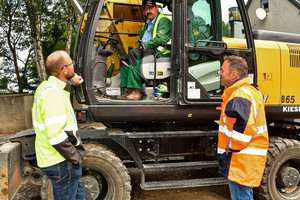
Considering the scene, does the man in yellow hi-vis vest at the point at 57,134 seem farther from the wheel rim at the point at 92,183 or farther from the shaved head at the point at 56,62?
the wheel rim at the point at 92,183

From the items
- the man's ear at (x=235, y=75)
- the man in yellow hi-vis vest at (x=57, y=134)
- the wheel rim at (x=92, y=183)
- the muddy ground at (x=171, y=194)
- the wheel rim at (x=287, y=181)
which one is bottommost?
the muddy ground at (x=171, y=194)

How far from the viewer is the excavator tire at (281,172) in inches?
171

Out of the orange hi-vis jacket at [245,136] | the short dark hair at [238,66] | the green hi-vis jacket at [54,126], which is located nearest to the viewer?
the green hi-vis jacket at [54,126]

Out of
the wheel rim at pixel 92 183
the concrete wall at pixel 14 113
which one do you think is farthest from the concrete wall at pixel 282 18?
the concrete wall at pixel 14 113

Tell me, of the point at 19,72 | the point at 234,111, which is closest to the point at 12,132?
the point at 19,72

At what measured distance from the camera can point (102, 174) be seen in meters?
3.83

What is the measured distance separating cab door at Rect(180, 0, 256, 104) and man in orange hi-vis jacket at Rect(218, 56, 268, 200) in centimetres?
103

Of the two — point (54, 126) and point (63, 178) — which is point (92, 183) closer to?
point (63, 178)

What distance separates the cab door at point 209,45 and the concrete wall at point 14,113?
9422 millimetres

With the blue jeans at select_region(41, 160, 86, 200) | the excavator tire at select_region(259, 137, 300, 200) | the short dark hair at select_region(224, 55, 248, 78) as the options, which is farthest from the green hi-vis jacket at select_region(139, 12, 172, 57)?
the excavator tire at select_region(259, 137, 300, 200)

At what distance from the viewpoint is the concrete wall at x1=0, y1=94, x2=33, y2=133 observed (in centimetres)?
1164

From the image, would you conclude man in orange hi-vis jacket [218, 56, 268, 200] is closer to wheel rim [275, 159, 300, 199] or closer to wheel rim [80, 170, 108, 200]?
wheel rim [80, 170, 108, 200]

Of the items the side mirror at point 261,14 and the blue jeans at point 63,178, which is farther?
the side mirror at point 261,14

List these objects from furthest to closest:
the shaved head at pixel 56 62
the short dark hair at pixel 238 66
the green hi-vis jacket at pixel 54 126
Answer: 1. the short dark hair at pixel 238 66
2. the shaved head at pixel 56 62
3. the green hi-vis jacket at pixel 54 126
